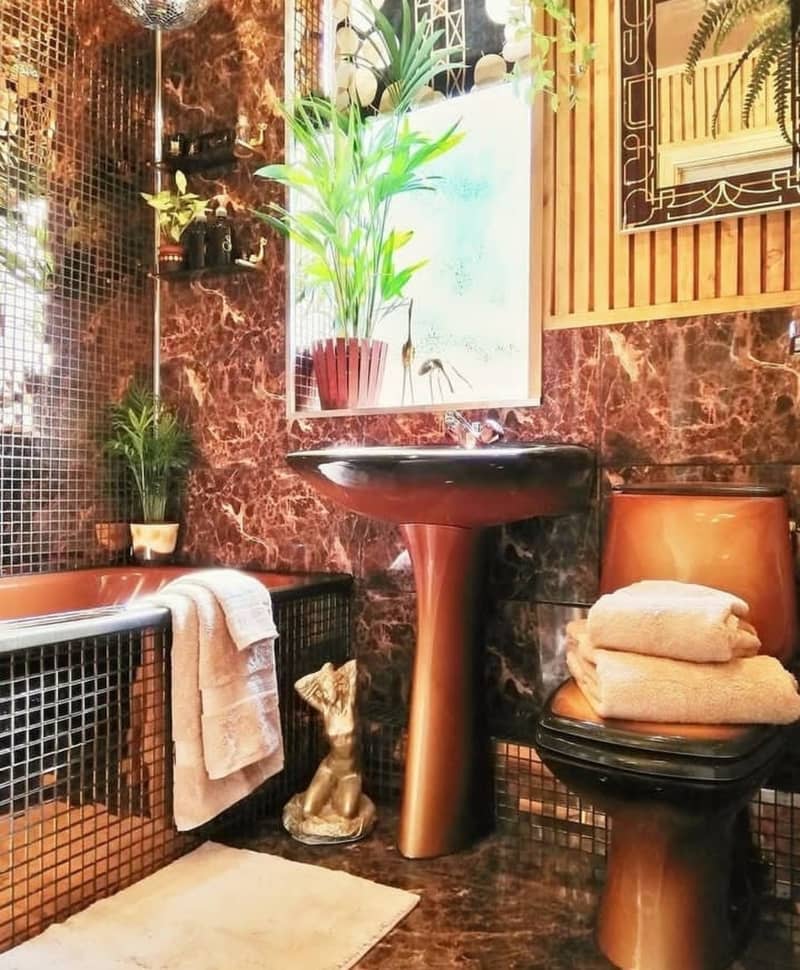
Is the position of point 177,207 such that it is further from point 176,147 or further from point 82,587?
point 82,587

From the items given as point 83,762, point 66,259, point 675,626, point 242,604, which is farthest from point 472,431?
point 66,259

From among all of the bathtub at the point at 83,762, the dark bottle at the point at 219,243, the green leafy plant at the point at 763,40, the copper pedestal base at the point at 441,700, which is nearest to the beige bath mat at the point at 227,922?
the bathtub at the point at 83,762

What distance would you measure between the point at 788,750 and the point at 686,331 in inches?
38.9

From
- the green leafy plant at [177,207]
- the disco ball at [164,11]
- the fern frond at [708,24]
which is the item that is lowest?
the green leafy plant at [177,207]

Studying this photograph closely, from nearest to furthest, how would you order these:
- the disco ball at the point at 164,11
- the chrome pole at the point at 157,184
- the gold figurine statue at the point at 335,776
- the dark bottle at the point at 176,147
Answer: the gold figurine statue at the point at 335,776 → the disco ball at the point at 164,11 → the dark bottle at the point at 176,147 → the chrome pole at the point at 157,184

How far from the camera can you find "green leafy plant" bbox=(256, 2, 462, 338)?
2305 mm

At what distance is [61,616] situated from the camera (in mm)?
1555

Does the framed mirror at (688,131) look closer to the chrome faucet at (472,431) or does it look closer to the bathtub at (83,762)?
the chrome faucet at (472,431)

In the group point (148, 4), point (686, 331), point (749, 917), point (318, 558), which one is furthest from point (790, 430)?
point (148, 4)

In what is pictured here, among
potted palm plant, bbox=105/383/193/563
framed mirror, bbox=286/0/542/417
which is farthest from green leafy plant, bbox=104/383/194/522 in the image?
framed mirror, bbox=286/0/542/417

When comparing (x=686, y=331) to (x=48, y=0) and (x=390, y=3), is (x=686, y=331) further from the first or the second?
(x=48, y=0)

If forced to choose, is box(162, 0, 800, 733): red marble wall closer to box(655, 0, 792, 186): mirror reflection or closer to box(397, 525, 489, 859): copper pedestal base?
box(397, 525, 489, 859): copper pedestal base

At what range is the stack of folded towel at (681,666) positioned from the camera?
1.27 meters

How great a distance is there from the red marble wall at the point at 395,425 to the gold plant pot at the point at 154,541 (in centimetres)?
8
